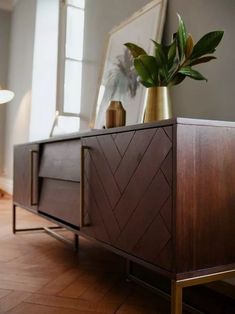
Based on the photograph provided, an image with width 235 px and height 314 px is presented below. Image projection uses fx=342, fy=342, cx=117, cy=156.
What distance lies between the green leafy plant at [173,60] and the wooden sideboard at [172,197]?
295 millimetres

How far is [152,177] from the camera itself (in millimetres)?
984

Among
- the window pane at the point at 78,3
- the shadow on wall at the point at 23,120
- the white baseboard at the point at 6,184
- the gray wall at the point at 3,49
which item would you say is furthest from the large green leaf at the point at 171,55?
the gray wall at the point at 3,49

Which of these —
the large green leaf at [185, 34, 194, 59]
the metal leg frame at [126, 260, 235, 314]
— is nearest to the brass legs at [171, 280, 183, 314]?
the metal leg frame at [126, 260, 235, 314]

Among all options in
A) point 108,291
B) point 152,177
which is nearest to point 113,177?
point 152,177

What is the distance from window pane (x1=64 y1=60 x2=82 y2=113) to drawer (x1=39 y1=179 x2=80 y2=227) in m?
1.03

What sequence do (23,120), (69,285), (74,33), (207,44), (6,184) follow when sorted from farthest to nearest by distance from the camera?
1. (6,184)
2. (23,120)
3. (74,33)
4. (69,285)
5. (207,44)

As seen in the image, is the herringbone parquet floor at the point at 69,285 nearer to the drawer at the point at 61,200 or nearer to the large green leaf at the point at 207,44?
the drawer at the point at 61,200

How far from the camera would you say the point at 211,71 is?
1454 millimetres

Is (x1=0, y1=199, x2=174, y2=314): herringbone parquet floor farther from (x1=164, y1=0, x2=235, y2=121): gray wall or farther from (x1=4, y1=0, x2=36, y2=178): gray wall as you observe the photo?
(x1=4, y1=0, x2=36, y2=178): gray wall

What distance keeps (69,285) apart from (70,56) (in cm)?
199

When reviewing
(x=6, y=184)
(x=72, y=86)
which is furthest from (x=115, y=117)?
(x=6, y=184)

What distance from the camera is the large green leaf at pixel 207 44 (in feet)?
4.01

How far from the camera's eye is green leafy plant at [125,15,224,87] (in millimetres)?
1262

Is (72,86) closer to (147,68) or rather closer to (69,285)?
(147,68)
